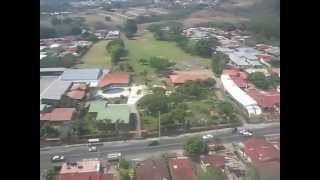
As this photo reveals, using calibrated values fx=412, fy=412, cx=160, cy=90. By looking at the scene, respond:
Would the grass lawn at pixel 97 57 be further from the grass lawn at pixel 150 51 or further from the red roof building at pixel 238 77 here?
the red roof building at pixel 238 77

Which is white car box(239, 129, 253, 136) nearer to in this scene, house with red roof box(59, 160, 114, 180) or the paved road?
the paved road

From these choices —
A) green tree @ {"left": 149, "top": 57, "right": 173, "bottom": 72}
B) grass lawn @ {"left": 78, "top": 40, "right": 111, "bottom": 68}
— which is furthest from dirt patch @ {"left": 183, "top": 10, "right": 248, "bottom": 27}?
grass lawn @ {"left": 78, "top": 40, "right": 111, "bottom": 68}

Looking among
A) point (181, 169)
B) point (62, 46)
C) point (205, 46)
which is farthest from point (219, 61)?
point (62, 46)

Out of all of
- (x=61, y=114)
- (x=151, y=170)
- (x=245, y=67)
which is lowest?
(x=151, y=170)

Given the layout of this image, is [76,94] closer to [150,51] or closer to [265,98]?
[150,51]

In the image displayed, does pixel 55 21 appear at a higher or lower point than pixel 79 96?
higher

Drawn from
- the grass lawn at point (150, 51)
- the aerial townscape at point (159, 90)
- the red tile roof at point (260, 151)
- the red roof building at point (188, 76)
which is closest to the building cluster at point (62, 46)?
the aerial townscape at point (159, 90)
